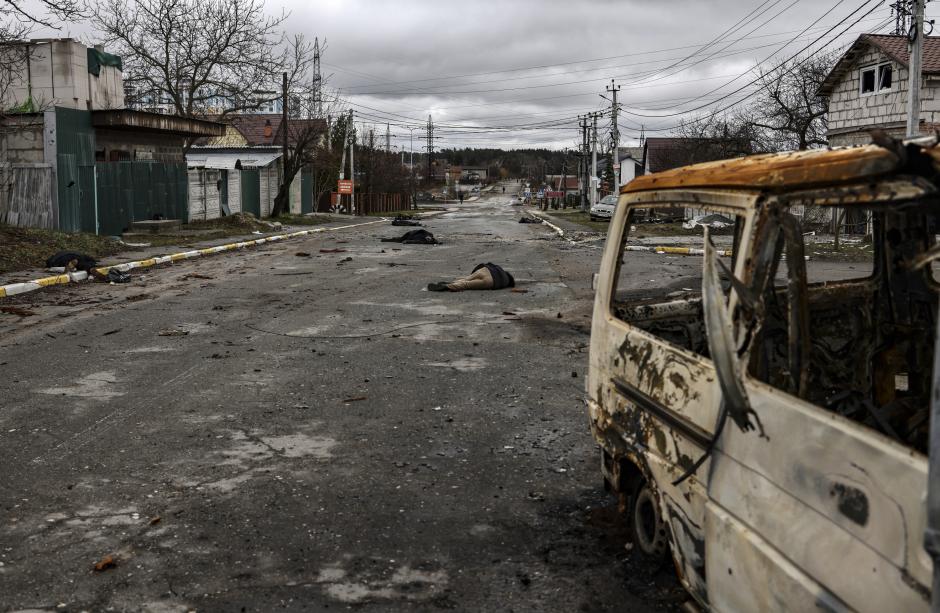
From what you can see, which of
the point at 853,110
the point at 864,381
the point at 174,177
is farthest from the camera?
the point at 853,110

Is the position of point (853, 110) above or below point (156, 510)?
above

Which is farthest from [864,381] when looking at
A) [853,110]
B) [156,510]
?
[853,110]

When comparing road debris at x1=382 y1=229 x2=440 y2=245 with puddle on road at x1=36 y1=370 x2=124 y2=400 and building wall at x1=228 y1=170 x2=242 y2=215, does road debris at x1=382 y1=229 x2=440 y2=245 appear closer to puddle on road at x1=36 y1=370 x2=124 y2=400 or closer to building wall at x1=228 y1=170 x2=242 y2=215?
building wall at x1=228 y1=170 x2=242 y2=215

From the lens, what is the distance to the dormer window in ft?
104

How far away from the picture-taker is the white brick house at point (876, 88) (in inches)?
1172

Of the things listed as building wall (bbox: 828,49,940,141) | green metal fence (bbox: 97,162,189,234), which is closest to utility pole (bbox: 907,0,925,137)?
building wall (bbox: 828,49,940,141)

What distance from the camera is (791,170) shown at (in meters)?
2.63

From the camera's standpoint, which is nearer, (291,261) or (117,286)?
(117,286)

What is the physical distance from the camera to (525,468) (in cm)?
532

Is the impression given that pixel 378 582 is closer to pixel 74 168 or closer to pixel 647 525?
pixel 647 525

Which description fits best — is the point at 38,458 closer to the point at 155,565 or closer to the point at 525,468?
the point at 155,565

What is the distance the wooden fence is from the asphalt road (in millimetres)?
13512

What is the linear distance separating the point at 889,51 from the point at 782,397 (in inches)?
1279

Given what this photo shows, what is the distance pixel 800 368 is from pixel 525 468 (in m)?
2.94
